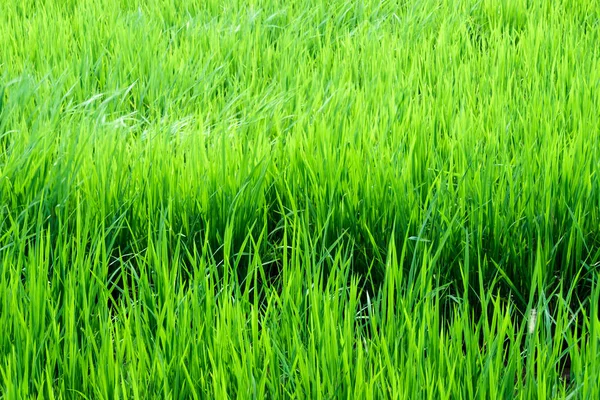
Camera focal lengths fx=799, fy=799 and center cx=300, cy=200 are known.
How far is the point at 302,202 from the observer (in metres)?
1.61

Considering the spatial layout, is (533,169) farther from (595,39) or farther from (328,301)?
(595,39)

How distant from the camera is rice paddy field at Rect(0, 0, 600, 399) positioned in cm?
106

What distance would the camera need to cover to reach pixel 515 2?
114 inches

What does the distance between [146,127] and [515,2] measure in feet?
4.94

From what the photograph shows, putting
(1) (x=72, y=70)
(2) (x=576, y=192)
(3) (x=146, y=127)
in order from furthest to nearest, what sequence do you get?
1. (1) (x=72, y=70)
2. (3) (x=146, y=127)
3. (2) (x=576, y=192)

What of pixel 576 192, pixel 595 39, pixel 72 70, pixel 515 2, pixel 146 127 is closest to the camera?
pixel 576 192

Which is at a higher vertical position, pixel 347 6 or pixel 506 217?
pixel 347 6

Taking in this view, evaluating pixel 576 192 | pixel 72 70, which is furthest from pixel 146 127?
pixel 576 192

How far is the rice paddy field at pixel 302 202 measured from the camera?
1.06 m

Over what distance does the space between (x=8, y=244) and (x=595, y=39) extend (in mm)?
1934

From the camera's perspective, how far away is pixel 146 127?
2.15 meters

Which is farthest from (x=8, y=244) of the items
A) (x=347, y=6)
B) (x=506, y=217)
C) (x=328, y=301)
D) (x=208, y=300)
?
(x=347, y=6)

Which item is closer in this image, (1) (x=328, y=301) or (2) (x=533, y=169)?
(1) (x=328, y=301)

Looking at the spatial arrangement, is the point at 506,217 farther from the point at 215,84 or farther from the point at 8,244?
the point at 215,84
